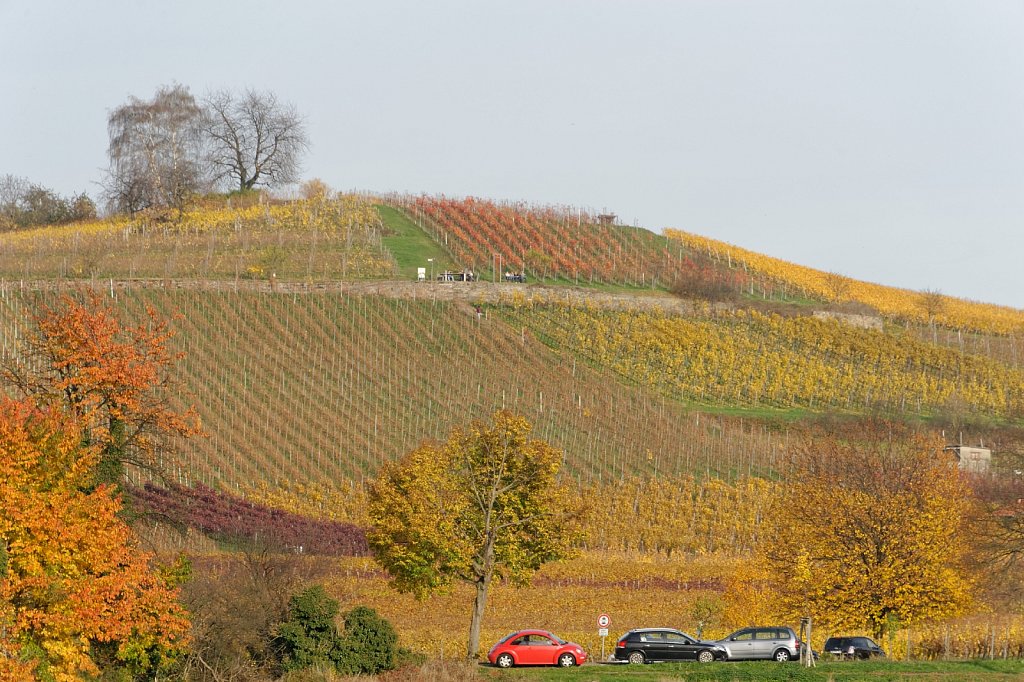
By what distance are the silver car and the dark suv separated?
4.38 ft

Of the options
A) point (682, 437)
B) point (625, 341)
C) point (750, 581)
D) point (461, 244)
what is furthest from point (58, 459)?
point (461, 244)

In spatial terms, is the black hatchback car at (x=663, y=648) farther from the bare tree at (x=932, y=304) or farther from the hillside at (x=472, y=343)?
the bare tree at (x=932, y=304)

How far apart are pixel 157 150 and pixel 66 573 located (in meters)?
92.9

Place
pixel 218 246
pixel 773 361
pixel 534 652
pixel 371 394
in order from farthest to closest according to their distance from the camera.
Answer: pixel 218 246 < pixel 773 361 < pixel 371 394 < pixel 534 652

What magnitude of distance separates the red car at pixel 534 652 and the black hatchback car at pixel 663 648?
56.8 inches

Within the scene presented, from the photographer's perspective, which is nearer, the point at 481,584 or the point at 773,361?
the point at 481,584

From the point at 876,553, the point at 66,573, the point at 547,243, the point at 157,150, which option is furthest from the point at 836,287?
the point at 66,573

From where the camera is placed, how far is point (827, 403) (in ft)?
313

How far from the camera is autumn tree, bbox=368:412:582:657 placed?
45.3 m

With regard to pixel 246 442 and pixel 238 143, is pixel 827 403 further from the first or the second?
pixel 238 143

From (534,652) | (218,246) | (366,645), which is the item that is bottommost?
(534,652)

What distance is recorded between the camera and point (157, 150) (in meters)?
121

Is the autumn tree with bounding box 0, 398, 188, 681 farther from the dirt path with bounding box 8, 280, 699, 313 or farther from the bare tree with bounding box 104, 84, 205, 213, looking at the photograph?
the bare tree with bounding box 104, 84, 205, 213

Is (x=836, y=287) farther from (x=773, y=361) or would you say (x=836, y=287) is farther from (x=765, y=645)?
(x=765, y=645)
